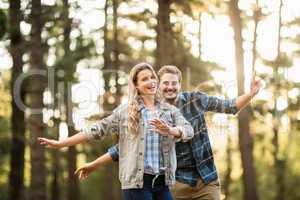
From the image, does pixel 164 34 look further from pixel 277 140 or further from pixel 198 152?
pixel 277 140

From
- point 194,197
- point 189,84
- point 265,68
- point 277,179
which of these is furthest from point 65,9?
point 277,179

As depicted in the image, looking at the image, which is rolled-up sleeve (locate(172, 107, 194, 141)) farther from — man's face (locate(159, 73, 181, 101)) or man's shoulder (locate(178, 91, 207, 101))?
man's shoulder (locate(178, 91, 207, 101))

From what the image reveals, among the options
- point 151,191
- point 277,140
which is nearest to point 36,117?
point 151,191

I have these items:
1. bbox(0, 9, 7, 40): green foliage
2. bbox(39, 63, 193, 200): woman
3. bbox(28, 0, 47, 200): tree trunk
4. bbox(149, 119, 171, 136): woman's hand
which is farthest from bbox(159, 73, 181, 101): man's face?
bbox(0, 9, 7, 40): green foliage

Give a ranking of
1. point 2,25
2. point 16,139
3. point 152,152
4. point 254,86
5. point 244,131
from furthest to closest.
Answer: point 16,139
point 2,25
point 244,131
point 254,86
point 152,152

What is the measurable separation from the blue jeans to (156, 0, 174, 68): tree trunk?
983 cm

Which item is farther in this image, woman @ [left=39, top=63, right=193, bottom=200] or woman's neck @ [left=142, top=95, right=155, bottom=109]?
woman's neck @ [left=142, top=95, right=155, bottom=109]

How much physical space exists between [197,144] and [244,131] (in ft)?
33.5

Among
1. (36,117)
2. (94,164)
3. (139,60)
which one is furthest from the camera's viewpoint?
(139,60)

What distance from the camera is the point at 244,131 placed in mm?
16172

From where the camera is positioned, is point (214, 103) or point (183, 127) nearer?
point (183, 127)

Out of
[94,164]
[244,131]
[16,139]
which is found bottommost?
[16,139]

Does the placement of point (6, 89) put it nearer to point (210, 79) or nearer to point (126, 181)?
point (210, 79)

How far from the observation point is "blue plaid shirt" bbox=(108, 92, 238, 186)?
20.1 feet
